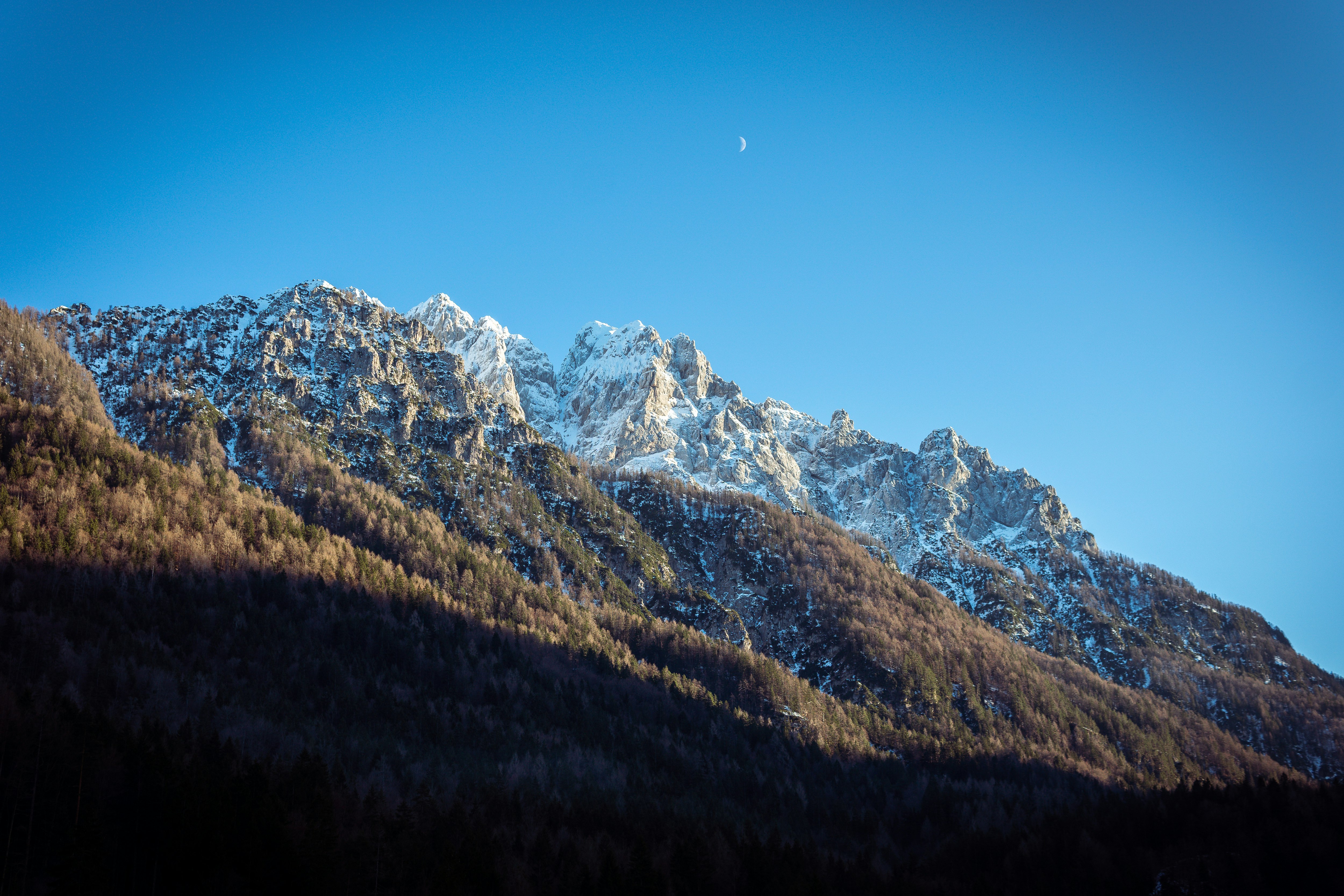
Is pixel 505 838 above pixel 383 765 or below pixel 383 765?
below

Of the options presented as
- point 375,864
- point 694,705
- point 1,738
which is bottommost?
point 375,864

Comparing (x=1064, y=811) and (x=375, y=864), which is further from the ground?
(x=1064, y=811)

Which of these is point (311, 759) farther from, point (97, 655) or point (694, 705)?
point (694, 705)

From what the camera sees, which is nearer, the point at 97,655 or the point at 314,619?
the point at 97,655

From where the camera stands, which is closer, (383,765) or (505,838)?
(505,838)

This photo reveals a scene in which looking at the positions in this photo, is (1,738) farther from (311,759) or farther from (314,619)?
(314,619)

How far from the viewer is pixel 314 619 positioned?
165 meters

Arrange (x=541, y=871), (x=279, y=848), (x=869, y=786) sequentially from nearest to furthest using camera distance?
(x=279, y=848)
(x=541, y=871)
(x=869, y=786)

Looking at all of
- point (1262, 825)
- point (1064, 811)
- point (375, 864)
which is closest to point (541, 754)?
point (375, 864)

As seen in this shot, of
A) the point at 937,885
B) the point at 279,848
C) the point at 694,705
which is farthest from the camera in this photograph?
the point at 694,705

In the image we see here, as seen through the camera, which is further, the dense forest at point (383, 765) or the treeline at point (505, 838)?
the dense forest at point (383, 765)

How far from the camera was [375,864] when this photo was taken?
3484 inches

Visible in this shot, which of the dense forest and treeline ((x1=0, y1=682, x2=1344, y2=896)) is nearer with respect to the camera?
treeline ((x1=0, y1=682, x2=1344, y2=896))

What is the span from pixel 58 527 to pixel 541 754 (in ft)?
336
